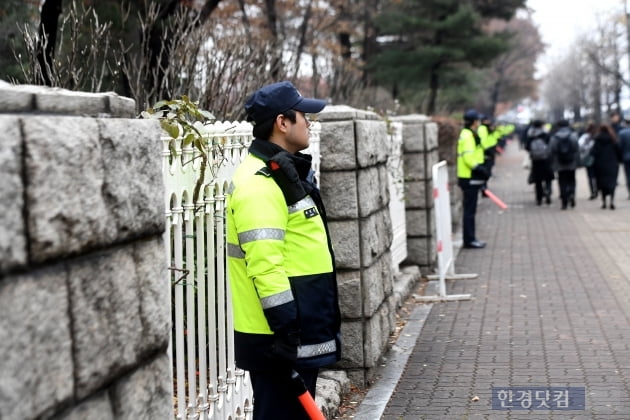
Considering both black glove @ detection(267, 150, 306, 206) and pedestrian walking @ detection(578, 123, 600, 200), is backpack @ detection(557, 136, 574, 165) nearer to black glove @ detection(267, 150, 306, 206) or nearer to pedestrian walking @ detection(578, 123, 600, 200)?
pedestrian walking @ detection(578, 123, 600, 200)

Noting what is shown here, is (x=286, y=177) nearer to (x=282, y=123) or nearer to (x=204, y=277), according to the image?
(x=282, y=123)

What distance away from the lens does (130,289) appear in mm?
2844

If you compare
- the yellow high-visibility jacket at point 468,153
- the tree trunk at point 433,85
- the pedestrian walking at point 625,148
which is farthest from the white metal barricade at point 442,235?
the tree trunk at point 433,85

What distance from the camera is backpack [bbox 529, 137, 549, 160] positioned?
2145 cm

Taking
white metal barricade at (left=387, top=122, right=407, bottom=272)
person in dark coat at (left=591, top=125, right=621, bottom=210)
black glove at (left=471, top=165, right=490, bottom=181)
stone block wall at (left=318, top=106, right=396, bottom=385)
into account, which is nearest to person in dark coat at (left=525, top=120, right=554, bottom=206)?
person in dark coat at (left=591, top=125, right=621, bottom=210)

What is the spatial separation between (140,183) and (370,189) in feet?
14.4

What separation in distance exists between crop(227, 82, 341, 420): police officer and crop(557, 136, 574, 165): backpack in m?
16.7

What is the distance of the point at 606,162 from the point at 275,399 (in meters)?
17.5

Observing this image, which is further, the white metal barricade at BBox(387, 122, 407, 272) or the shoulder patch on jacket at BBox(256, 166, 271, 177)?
the white metal barricade at BBox(387, 122, 407, 272)

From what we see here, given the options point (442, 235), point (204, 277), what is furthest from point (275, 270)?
point (442, 235)

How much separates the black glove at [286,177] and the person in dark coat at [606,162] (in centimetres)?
1732

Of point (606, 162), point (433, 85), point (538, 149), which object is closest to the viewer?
point (606, 162)

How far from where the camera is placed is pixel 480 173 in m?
14.0

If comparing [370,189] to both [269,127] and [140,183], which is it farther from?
[140,183]
